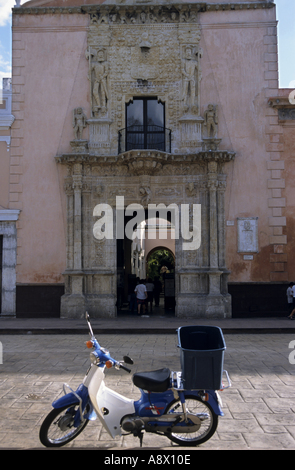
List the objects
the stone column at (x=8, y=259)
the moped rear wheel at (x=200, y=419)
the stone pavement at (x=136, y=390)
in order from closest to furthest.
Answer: the moped rear wheel at (x=200, y=419) → the stone pavement at (x=136, y=390) → the stone column at (x=8, y=259)

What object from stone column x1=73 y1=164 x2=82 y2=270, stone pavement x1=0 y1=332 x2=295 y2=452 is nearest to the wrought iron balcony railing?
stone column x1=73 y1=164 x2=82 y2=270

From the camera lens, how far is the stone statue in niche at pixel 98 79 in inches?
634

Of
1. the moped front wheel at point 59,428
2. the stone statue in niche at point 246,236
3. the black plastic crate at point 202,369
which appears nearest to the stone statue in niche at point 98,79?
the stone statue in niche at point 246,236

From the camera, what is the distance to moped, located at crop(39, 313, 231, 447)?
423 cm

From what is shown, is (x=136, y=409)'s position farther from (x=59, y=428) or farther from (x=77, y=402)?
(x=59, y=428)

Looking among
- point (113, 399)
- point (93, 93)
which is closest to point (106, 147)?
point (93, 93)

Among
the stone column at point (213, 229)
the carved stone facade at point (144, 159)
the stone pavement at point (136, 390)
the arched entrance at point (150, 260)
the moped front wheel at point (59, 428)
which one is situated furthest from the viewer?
the arched entrance at point (150, 260)

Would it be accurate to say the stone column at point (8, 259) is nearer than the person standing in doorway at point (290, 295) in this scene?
No

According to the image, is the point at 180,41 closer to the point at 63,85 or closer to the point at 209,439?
the point at 63,85

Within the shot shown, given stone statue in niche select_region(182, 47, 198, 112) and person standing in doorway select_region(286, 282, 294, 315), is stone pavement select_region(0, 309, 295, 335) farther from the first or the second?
stone statue in niche select_region(182, 47, 198, 112)

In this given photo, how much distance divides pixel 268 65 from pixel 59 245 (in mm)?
9981

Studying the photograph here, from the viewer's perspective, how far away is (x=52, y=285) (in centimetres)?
1572

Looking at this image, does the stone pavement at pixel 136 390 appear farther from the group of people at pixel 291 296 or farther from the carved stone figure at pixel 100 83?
the carved stone figure at pixel 100 83

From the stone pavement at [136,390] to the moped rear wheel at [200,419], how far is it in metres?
0.12
